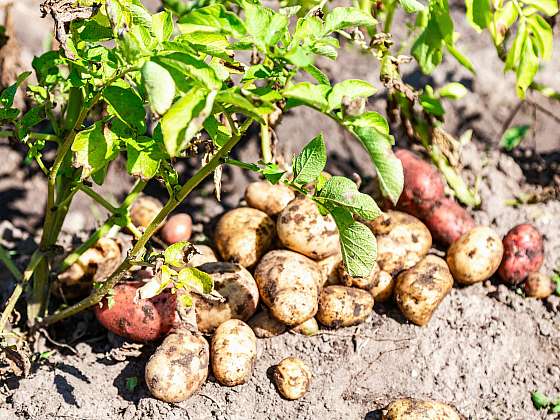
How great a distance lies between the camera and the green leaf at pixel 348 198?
158cm

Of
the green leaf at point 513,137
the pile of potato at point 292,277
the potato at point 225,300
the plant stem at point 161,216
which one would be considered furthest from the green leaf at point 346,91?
the green leaf at point 513,137

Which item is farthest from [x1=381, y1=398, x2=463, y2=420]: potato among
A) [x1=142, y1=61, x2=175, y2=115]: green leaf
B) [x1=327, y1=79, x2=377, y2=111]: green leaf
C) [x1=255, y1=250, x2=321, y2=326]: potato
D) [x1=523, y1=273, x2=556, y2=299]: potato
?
[x1=142, y1=61, x2=175, y2=115]: green leaf

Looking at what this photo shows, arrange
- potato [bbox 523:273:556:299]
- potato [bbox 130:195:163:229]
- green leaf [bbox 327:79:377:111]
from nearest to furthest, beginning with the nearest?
green leaf [bbox 327:79:377:111] → potato [bbox 523:273:556:299] → potato [bbox 130:195:163:229]

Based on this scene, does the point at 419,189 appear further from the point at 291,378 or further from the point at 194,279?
the point at 194,279

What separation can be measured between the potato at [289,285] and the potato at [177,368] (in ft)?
0.88

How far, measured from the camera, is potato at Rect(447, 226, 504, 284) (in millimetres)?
2416

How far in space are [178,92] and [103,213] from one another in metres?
1.49

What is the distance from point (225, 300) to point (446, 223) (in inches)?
34.3

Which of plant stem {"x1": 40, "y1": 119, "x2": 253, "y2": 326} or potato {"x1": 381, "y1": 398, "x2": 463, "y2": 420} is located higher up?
plant stem {"x1": 40, "y1": 119, "x2": 253, "y2": 326}

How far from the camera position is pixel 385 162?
137 cm

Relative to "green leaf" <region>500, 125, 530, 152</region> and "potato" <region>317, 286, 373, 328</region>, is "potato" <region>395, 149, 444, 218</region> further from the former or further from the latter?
"green leaf" <region>500, 125, 530, 152</region>

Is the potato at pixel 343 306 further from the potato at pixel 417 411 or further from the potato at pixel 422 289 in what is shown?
the potato at pixel 417 411

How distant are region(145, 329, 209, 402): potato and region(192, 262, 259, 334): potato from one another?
0.12 metres

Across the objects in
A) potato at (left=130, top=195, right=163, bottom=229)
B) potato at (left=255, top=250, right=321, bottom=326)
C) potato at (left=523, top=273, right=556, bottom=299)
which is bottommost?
potato at (left=130, top=195, right=163, bottom=229)
